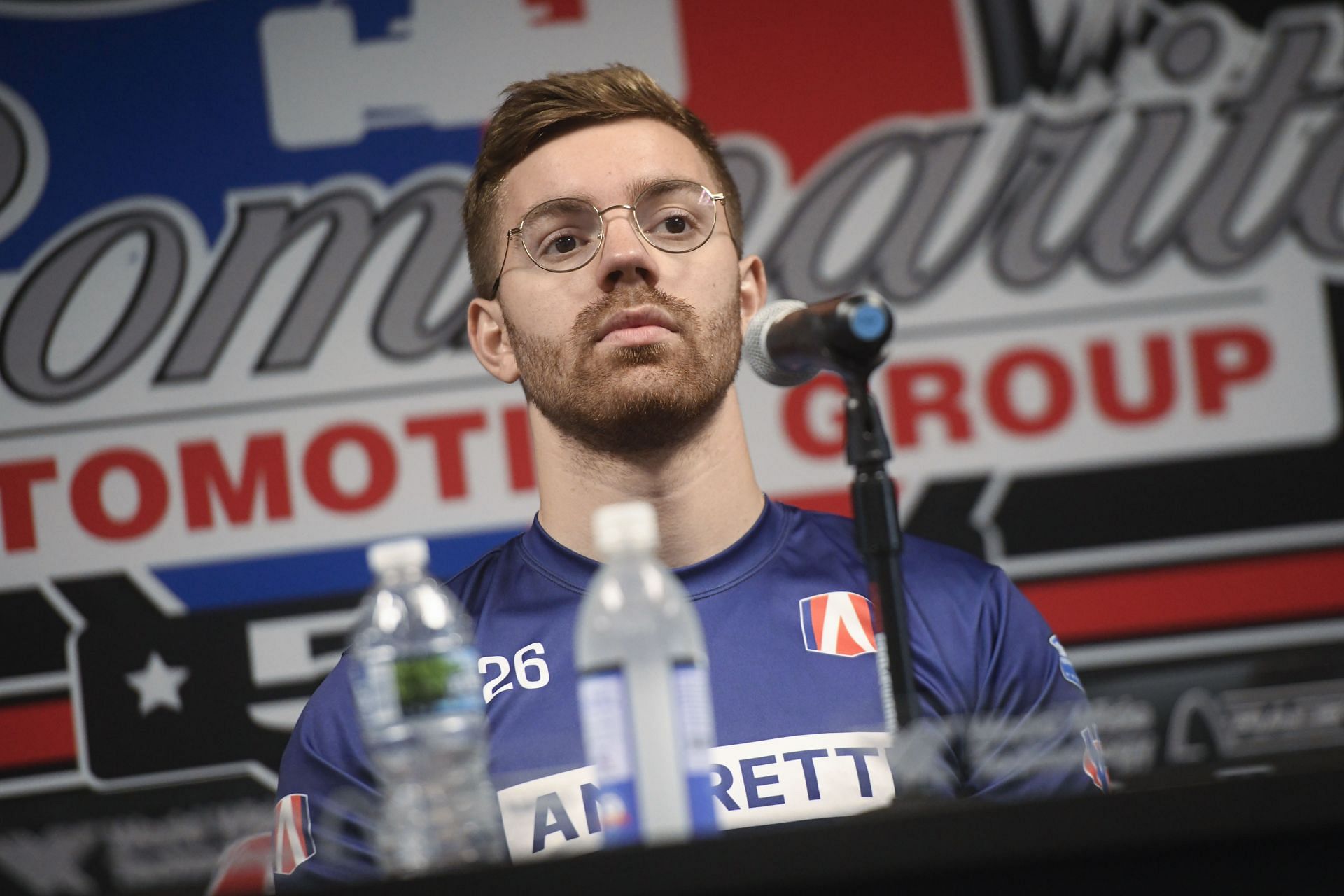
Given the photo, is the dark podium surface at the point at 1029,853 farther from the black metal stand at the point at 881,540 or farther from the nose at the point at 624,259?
the nose at the point at 624,259

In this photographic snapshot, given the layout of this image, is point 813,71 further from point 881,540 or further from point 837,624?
point 881,540

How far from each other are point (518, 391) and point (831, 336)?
68.9 inches

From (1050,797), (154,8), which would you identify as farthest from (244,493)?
(1050,797)

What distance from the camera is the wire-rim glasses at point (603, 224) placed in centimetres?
162

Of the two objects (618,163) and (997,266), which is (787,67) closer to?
(997,266)

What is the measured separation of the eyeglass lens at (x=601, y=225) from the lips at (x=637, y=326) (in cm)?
9

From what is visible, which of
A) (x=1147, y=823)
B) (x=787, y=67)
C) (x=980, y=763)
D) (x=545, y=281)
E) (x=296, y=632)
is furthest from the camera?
(x=787, y=67)

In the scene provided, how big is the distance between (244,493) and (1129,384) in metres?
1.81

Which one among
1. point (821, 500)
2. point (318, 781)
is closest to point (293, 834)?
point (318, 781)

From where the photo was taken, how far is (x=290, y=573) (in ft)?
8.38

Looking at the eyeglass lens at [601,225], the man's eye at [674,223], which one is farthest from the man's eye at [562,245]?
the man's eye at [674,223]

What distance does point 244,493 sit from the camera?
8.41 ft

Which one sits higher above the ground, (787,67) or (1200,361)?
(787,67)

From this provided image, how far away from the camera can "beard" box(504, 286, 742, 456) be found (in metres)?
1.59
